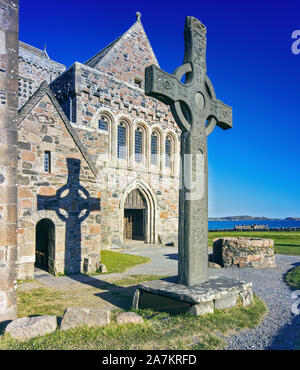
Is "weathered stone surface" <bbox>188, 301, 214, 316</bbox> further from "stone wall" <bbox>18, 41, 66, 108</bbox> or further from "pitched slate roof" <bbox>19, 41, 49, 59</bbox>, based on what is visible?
"pitched slate roof" <bbox>19, 41, 49, 59</bbox>

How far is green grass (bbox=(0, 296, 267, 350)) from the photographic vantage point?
397cm

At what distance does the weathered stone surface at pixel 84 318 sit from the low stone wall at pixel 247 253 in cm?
756

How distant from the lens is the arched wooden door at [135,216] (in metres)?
18.3

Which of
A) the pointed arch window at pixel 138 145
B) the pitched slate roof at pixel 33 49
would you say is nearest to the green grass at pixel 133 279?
the pointed arch window at pixel 138 145

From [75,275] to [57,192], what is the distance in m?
2.80

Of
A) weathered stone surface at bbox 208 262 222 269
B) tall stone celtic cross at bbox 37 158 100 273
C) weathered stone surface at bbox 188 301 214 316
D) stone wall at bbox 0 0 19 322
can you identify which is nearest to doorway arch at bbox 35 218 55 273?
tall stone celtic cross at bbox 37 158 100 273

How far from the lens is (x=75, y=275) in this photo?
9.72 metres

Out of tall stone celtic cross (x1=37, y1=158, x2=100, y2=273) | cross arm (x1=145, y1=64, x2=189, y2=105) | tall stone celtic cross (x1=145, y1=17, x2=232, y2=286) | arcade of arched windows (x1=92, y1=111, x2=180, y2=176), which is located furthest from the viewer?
arcade of arched windows (x1=92, y1=111, x2=180, y2=176)

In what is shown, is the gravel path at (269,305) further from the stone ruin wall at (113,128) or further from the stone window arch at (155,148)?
the stone window arch at (155,148)

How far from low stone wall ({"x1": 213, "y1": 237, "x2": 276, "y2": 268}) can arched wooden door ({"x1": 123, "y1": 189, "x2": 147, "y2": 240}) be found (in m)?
8.05

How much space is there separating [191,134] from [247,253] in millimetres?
6991
